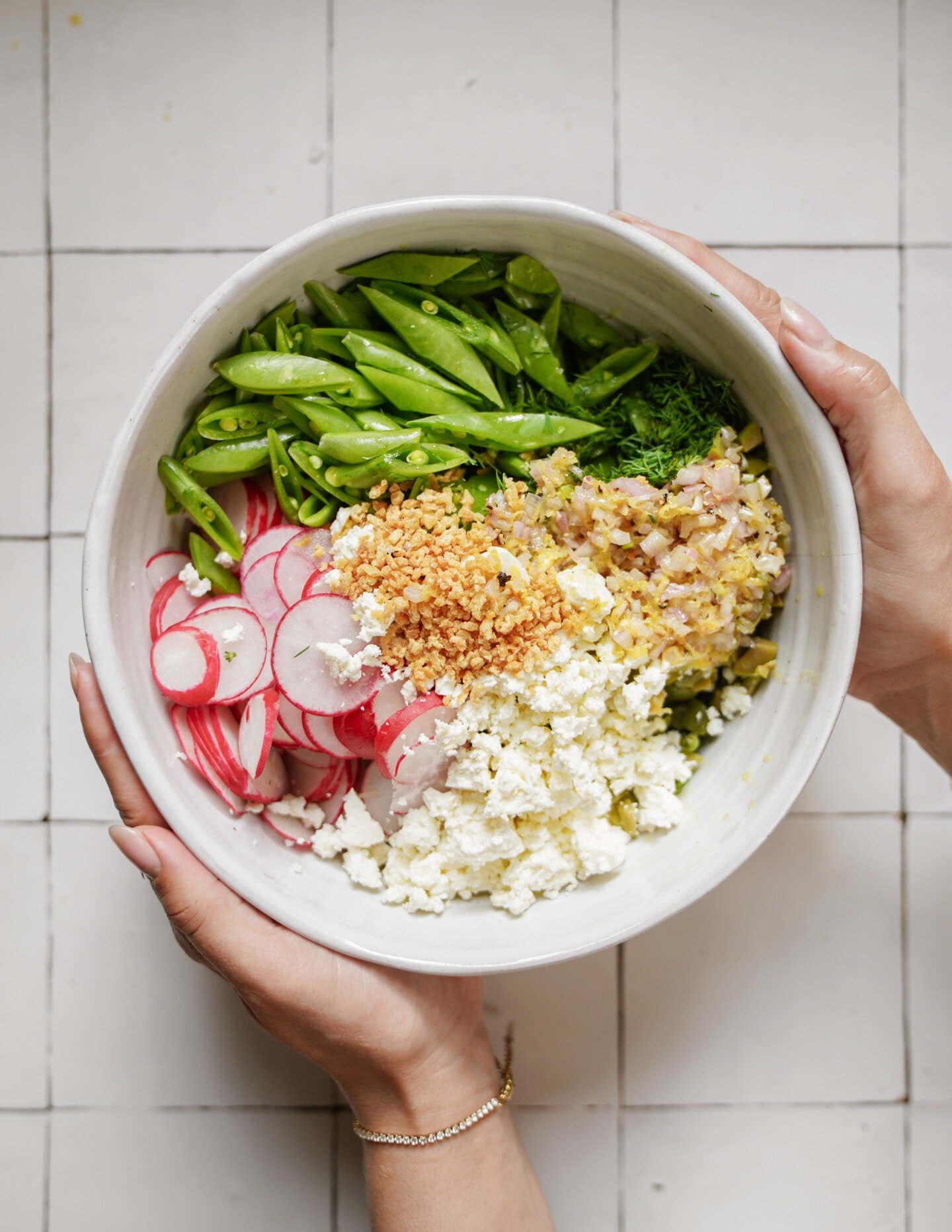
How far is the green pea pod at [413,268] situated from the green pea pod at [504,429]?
19 centimetres

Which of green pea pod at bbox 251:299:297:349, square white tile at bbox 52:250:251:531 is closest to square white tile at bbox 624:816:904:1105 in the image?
green pea pod at bbox 251:299:297:349

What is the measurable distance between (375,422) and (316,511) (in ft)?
0.51

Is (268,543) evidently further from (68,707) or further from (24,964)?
(24,964)

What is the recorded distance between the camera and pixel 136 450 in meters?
1.20

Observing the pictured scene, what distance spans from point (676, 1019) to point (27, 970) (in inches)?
Result: 46.6

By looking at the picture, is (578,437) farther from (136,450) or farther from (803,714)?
(136,450)

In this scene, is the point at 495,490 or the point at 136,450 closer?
the point at 136,450

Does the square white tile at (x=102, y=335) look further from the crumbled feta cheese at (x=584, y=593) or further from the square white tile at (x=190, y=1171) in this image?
the square white tile at (x=190, y=1171)

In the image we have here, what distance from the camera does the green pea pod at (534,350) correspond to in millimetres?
1332

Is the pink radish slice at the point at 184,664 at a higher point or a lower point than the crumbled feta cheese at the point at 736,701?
higher

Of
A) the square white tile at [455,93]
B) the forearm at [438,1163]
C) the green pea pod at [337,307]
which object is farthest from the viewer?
the square white tile at [455,93]

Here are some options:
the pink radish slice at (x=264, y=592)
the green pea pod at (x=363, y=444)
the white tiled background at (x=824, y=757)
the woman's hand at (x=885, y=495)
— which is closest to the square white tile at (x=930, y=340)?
the white tiled background at (x=824, y=757)

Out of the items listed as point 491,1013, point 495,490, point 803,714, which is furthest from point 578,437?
point 491,1013

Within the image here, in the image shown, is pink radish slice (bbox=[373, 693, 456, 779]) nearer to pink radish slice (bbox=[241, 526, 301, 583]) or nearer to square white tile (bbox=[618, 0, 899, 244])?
pink radish slice (bbox=[241, 526, 301, 583])
